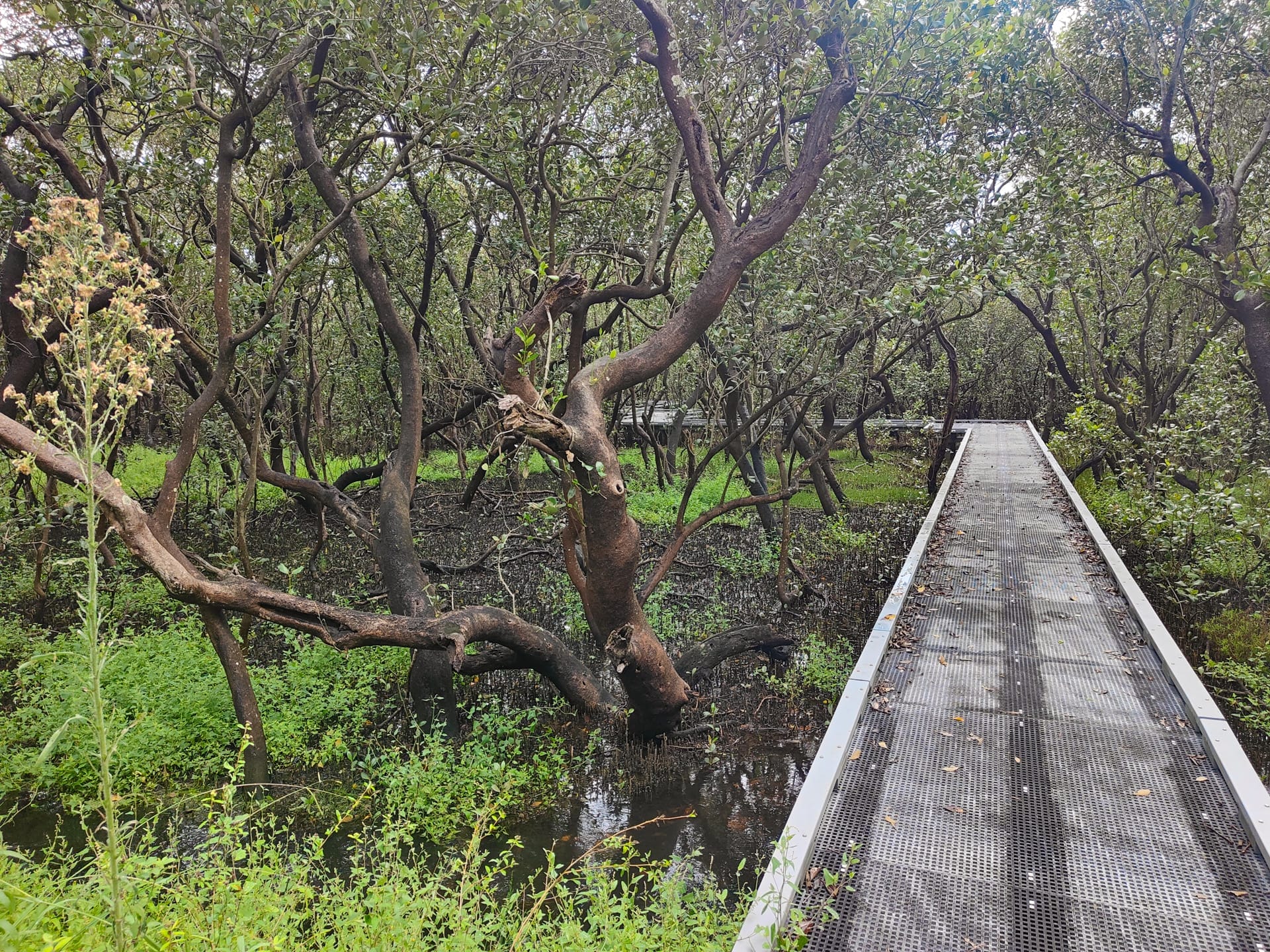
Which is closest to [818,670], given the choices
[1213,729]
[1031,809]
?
[1213,729]

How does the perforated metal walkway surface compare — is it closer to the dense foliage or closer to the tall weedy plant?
the dense foliage

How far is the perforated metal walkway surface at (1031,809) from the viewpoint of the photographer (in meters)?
2.56

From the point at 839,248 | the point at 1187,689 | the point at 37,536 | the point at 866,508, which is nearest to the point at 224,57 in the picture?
the point at 839,248

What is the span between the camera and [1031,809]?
10.4 feet

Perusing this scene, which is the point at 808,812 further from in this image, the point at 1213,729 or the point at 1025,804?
the point at 1213,729

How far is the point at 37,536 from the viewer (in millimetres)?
8898

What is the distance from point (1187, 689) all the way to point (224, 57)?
6.26 metres

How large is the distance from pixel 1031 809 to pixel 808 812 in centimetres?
96

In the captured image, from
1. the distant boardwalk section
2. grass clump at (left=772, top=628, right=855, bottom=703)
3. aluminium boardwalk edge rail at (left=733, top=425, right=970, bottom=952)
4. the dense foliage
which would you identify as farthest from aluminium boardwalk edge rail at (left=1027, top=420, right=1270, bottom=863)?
grass clump at (left=772, top=628, right=855, bottom=703)

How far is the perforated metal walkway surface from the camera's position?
8.41ft

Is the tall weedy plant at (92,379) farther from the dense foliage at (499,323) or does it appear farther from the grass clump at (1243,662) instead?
the grass clump at (1243,662)

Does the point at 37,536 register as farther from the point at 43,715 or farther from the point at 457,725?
the point at 457,725

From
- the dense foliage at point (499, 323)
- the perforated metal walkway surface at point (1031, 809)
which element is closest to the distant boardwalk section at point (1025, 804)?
the perforated metal walkway surface at point (1031, 809)

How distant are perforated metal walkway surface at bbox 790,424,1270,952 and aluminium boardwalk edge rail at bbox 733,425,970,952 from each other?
0.22 ft
